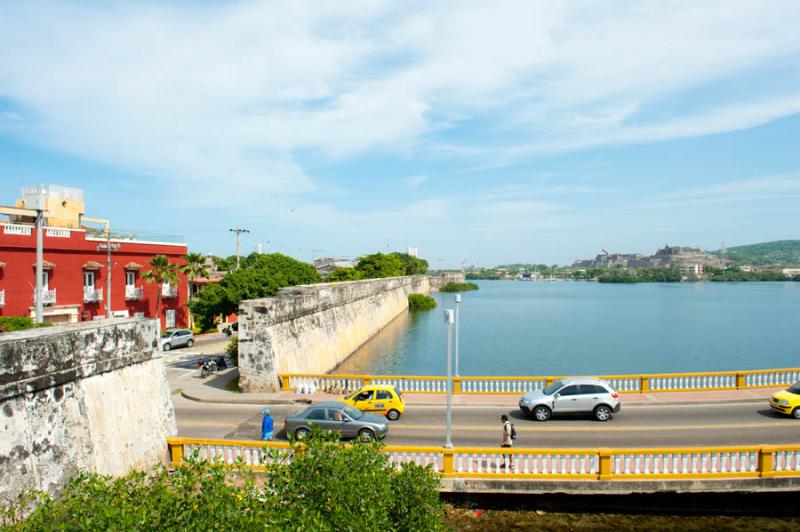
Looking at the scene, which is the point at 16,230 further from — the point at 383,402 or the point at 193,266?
the point at 383,402

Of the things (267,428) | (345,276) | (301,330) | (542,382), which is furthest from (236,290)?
(345,276)

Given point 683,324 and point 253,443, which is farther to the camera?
point 683,324

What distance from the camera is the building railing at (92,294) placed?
40219 millimetres

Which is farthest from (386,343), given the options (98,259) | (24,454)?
(24,454)

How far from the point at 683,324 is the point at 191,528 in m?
78.0

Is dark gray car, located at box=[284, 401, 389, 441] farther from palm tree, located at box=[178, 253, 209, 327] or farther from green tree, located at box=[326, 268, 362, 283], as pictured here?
green tree, located at box=[326, 268, 362, 283]

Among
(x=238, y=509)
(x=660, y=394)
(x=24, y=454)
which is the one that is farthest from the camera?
(x=660, y=394)

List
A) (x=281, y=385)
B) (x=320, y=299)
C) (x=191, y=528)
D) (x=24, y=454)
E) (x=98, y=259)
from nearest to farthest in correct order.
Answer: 1. (x=191, y=528)
2. (x=24, y=454)
3. (x=281, y=385)
4. (x=320, y=299)
5. (x=98, y=259)

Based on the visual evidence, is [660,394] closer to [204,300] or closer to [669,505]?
[669,505]

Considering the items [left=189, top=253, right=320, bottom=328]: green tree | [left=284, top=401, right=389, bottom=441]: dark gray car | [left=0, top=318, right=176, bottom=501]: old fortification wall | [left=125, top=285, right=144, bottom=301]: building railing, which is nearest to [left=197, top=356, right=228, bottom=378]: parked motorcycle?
[left=189, top=253, right=320, bottom=328]: green tree

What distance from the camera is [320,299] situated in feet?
116

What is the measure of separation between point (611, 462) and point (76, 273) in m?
40.6

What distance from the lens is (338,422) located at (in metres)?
16.5

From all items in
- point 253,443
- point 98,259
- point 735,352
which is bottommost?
point 735,352
